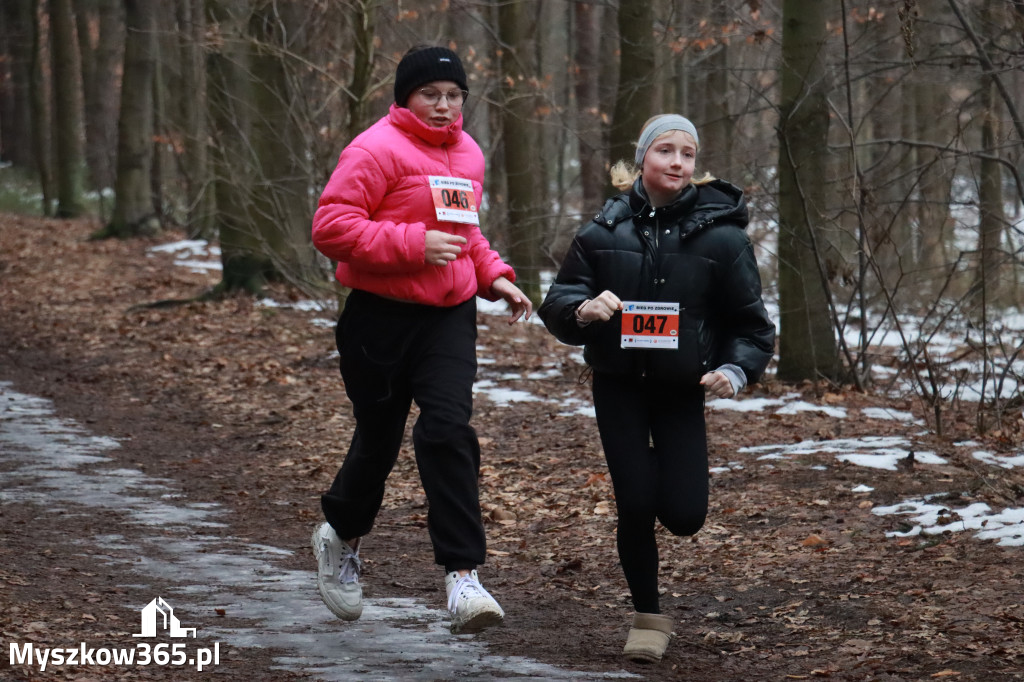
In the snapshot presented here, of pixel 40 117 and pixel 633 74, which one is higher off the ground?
pixel 40 117

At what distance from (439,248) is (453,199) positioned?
0.85 feet

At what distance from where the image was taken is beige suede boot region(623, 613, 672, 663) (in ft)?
15.5

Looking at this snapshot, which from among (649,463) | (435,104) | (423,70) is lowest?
(649,463)

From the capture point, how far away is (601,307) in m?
4.51

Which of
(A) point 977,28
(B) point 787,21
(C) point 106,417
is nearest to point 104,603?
(C) point 106,417

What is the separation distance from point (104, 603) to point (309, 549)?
1565 millimetres

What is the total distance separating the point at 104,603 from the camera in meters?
5.28

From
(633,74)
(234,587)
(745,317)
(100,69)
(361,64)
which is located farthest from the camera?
(100,69)

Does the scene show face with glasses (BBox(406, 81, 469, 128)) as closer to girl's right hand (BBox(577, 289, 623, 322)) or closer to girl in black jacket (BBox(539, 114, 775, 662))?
girl in black jacket (BBox(539, 114, 775, 662))

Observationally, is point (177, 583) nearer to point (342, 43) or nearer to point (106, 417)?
point (106, 417)

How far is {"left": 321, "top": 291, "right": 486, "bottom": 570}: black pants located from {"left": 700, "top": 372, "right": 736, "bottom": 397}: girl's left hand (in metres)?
0.91

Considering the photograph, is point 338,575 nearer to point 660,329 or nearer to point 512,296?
point 512,296

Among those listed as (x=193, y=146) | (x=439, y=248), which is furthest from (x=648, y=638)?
(x=193, y=146)

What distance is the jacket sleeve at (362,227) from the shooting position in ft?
15.3
